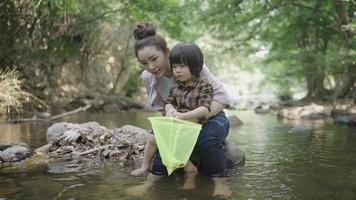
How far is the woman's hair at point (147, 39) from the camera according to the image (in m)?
3.88

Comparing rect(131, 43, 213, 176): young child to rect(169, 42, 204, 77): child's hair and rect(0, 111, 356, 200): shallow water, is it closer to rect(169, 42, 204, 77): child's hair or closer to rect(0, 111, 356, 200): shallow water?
rect(169, 42, 204, 77): child's hair

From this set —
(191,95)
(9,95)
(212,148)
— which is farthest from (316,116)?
(191,95)

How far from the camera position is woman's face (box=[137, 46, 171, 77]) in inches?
152

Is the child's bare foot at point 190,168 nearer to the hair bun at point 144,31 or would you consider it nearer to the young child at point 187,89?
the young child at point 187,89

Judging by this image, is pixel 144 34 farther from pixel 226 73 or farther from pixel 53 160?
pixel 226 73

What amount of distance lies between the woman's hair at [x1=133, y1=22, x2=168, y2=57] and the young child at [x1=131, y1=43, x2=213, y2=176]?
21cm

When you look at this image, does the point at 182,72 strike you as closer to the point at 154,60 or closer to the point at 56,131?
the point at 154,60

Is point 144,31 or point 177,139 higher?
point 144,31

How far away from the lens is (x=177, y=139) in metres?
3.58

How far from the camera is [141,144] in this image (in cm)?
557

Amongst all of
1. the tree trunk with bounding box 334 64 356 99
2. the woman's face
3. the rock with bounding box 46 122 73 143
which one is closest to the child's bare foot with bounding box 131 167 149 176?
the woman's face

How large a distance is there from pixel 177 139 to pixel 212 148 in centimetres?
44

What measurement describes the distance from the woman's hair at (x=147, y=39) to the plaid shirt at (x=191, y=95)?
361mm

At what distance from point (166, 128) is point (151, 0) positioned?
1034 centimetres
